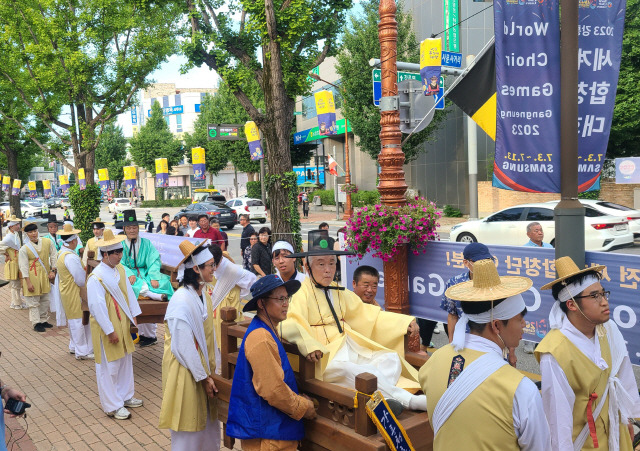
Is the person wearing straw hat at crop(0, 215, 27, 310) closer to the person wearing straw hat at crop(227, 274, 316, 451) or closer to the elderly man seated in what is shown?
the elderly man seated

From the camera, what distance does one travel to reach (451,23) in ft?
83.1

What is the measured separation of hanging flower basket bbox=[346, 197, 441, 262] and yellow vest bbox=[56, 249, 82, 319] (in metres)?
4.49

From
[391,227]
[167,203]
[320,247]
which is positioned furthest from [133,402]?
[167,203]

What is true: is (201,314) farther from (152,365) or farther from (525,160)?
(152,365)

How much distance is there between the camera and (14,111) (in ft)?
79.8

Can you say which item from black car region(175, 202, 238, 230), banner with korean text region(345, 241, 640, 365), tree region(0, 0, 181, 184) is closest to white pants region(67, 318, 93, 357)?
banner with korean text region(345, 241, 640, 365)

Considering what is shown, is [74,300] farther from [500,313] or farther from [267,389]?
[500,313]

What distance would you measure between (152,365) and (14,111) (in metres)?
20.7

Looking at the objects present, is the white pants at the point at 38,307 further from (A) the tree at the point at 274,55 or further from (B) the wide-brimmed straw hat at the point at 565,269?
(B) the wide-brimmed straw hat at the point at 565,269


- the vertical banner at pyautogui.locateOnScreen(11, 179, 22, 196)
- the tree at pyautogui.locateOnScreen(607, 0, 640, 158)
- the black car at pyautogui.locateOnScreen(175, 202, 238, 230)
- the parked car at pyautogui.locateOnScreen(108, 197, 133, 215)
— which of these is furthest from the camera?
the parked car at pyautogui.locateOnScreen(108, 197, 133, 215)

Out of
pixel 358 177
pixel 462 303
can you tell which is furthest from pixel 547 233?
pixel 358 177

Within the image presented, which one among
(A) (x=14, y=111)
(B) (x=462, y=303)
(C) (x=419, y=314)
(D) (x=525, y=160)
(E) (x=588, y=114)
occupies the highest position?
(A) (x=14, y=111)

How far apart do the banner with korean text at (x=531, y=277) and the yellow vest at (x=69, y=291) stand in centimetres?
415

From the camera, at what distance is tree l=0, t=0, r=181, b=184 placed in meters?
16.5
